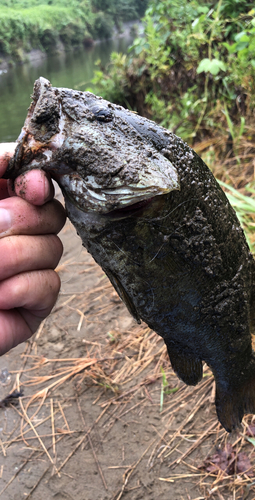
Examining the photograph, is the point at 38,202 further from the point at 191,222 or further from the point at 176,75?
A: the point at 176,75

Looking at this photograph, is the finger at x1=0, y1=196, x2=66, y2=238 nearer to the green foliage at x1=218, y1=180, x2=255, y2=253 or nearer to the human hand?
the human hand

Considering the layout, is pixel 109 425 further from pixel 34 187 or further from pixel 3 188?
pixel 34 187

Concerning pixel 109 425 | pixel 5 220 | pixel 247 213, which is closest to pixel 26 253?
pixel 5 220

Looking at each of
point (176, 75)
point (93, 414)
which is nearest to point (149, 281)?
point (93, 414)

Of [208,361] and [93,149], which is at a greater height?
[93,149]

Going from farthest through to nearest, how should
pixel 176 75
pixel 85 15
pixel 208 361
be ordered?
pixel 85 15 < pixel 176 75 < pixel 208 361

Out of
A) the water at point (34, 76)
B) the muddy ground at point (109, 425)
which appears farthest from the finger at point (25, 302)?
the water at point (34, 76)
